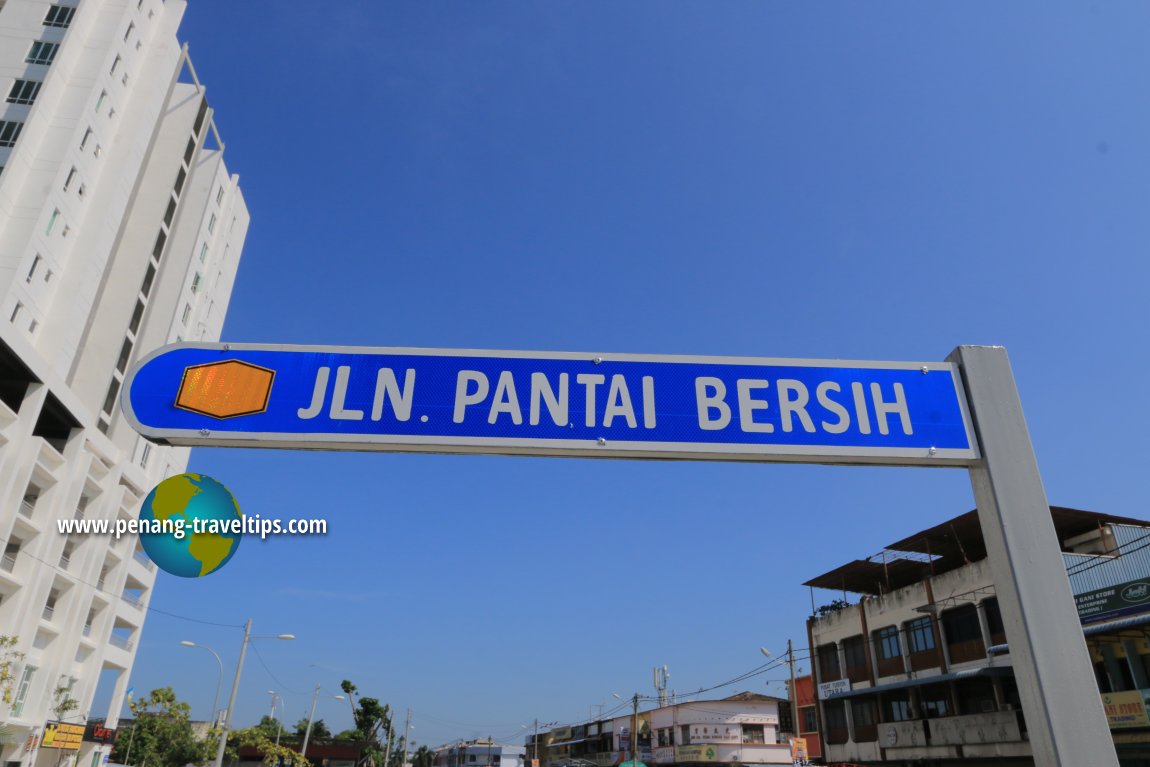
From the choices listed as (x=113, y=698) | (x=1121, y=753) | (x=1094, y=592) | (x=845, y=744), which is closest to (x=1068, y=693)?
(x=1094, y=592)

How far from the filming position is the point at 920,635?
31562 mm

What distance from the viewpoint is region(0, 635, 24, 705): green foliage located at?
2656cm

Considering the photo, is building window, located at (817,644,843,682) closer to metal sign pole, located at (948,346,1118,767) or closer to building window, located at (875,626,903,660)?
building window, located at (875,626,903,660)

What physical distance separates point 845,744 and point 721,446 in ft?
129

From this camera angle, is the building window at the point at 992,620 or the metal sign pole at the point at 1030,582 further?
the building window at the point at 992,620

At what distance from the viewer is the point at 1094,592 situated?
2194 centimetres

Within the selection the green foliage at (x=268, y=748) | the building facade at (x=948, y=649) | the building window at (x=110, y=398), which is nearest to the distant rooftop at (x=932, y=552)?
the building facade at (x=948, y=649)

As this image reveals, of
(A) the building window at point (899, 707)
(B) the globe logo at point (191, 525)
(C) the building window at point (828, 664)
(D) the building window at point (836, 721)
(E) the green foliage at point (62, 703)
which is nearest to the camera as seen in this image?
(B) the globe logo at point (191, 525)

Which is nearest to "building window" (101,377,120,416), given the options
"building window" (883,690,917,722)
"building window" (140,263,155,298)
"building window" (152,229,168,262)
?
"building window" (140,263,155,298)

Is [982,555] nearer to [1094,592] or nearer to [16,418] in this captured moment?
[1094,592]

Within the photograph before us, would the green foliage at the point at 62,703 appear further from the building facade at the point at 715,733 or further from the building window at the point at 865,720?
the building window at the point at 865,720

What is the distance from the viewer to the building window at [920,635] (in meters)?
30.9

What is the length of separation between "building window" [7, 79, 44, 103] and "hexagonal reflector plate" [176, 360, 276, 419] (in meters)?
46.8

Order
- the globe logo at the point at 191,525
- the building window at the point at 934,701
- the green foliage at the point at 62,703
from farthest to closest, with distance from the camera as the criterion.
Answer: the green foliage at the point at 62,703
the building window at the point at 934,701
the globe logo at the point at 191,525
